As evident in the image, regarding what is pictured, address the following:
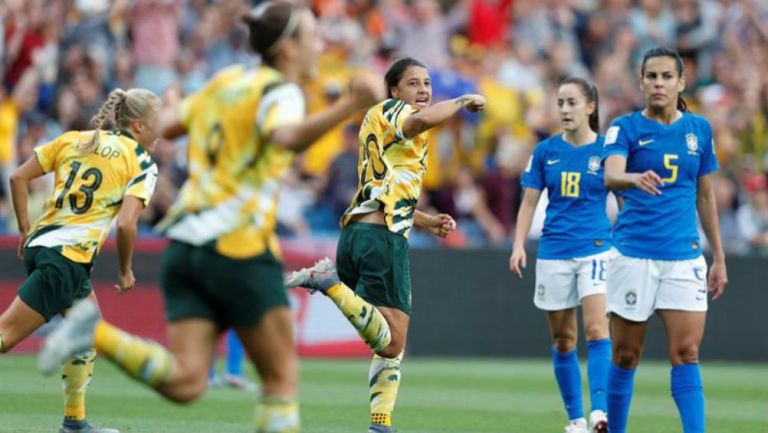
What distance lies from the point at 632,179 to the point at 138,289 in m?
10.4

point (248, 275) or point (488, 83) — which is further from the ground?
point (488, 83)

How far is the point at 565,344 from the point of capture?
34.1ft

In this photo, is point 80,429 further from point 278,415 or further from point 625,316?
point 625,316

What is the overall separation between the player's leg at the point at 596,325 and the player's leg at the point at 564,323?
82mm

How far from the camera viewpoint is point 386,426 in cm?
912

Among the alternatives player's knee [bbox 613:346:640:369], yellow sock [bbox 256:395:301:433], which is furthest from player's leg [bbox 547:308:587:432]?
yellow sock [bbox 256:395:301:433]

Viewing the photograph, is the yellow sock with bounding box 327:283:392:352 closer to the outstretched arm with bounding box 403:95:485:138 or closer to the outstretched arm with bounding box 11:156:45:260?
the outstretched arm with bounding box 403:95:485:138

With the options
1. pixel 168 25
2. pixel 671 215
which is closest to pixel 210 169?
pixel 671 215

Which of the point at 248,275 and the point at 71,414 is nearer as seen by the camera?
the point at 248,275

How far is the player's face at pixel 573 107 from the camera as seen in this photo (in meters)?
10.5

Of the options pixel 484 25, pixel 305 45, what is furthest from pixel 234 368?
pixel 484 25

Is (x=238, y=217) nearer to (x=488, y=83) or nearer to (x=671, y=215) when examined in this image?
(x=671, y=215)

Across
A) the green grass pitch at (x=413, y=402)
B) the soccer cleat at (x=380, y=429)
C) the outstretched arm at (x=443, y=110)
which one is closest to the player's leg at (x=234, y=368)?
the green grass pitch at (x=413, y=402)

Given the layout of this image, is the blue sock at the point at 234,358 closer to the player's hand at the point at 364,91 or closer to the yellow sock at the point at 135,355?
the yellow sock at the point at 135,355
